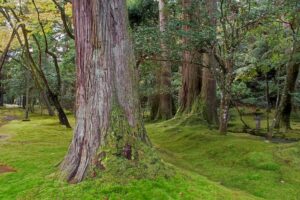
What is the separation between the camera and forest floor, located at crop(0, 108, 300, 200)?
141 inches

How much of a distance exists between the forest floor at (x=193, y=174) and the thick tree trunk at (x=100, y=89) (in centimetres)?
37

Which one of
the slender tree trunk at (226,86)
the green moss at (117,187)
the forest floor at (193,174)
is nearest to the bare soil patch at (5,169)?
the forest floor at (193,174)

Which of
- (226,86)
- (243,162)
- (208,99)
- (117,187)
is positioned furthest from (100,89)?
(208,99)

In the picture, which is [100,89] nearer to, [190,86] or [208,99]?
[208,99]

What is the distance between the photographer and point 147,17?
12.7 m

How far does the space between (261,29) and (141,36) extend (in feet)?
9.89

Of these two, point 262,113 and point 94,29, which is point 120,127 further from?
point 262,113

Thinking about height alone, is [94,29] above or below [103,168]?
above

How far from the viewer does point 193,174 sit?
470 centimetres

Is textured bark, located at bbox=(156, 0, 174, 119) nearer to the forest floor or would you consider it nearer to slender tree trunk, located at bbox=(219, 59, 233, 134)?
the forest floor

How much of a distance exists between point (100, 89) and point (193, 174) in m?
1.87

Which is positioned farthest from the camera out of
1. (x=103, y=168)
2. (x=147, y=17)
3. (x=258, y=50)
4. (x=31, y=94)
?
(x=31, y=94)

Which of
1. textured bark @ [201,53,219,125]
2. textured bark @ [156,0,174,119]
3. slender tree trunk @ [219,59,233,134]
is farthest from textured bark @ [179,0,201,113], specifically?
slender tree trunk @ [219,59,233,134]

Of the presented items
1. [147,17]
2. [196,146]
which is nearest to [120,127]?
[196,146]
